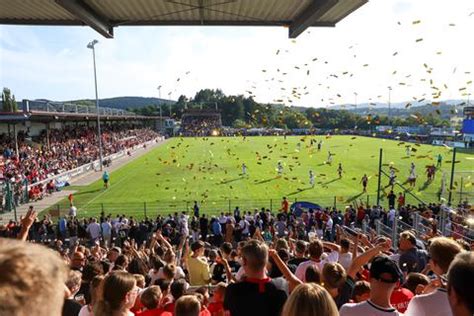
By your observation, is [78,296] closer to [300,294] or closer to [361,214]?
[300,294]

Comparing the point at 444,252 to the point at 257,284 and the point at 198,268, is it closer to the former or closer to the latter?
the point at 257,284

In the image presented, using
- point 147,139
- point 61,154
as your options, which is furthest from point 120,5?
point 147,139

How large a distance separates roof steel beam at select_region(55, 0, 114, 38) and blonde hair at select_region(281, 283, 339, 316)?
11.8ft

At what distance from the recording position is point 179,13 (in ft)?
17.4

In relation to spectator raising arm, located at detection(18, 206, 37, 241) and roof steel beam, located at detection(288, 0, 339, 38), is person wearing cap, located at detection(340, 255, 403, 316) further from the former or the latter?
spectator raising arm, located at detection(18, 206, 37, 241)

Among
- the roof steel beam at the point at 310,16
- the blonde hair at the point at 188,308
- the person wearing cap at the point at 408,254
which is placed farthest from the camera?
the person wearing cap at the point at 408,254

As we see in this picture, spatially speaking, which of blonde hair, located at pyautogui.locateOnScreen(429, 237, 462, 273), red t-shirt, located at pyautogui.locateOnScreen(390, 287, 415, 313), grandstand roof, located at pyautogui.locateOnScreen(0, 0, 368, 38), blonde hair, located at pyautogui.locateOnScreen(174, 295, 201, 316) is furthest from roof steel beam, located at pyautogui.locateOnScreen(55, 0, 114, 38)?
red t-shirt, located at pyautogui.locateOnScreen(390, 287, 415, 313)

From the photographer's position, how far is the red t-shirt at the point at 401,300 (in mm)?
4199

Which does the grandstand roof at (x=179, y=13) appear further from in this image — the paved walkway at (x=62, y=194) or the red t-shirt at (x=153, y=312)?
the paved walkway at (x=62, y=194)

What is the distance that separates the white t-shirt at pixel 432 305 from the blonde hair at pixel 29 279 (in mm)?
2920

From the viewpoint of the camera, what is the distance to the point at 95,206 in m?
24.4

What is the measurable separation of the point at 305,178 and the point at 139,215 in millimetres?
16398

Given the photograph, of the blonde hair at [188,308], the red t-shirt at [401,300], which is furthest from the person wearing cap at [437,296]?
the blonde hair at [188,308]

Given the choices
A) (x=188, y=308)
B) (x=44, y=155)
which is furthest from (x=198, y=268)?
(x=44, y=155)
